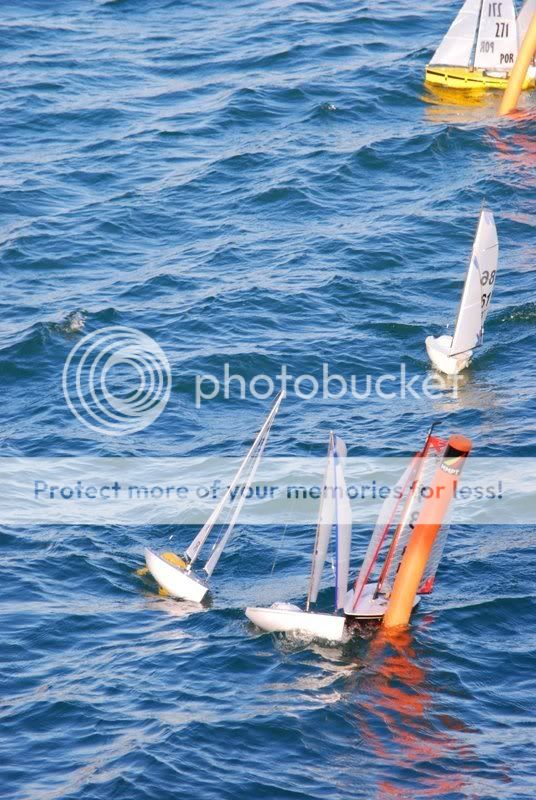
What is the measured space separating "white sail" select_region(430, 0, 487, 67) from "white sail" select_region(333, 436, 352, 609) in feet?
141

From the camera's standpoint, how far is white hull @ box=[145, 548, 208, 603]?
32.7 meters

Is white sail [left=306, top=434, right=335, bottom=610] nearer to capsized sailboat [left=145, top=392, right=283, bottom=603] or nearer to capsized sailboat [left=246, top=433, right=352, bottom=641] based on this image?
capsized sailboat [left=246, top=433, right=352, bottom=641]

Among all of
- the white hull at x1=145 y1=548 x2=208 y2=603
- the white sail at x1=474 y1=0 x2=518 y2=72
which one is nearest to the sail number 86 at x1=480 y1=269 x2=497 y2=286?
the white hull at x1=145 y1=548 x2=208 y2=603

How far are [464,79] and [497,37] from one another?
278 centimetres

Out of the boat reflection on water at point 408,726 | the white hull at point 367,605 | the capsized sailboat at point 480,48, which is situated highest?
the capsized sailboat at point 480,48

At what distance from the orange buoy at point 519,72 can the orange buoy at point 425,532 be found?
131 ft

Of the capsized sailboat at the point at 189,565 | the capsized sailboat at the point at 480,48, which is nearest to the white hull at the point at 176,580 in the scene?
the capsized sailboat at the point at 189,565

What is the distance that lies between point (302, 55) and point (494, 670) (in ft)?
169

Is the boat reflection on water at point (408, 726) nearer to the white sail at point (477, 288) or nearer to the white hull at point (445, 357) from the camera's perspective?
the white hull at point (445, 357)

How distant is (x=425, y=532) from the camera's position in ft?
95.7

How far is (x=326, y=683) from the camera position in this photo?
29078mm

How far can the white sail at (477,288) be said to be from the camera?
1751 inches

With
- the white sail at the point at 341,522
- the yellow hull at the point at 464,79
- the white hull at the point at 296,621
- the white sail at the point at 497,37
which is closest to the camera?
the white sail at the point at 341,522

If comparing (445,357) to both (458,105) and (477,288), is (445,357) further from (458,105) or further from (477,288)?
(458,105)
